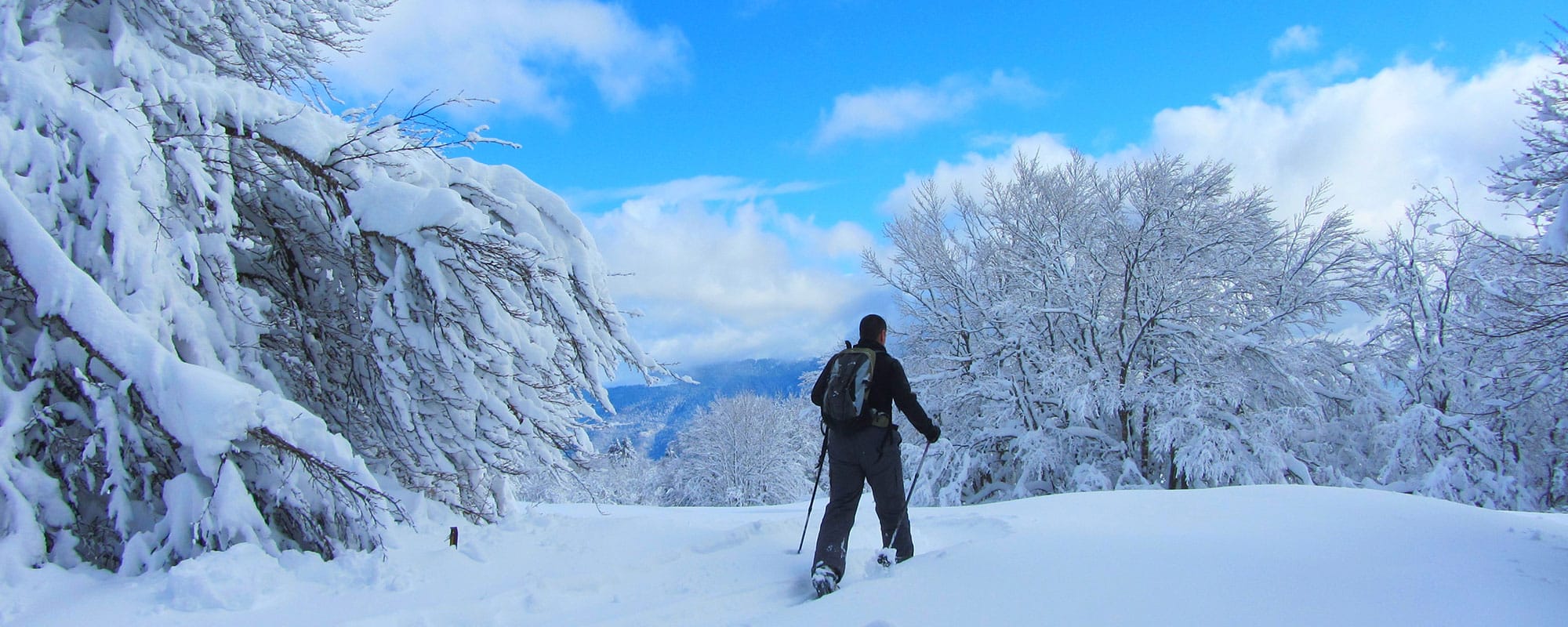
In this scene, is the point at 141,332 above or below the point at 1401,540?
above

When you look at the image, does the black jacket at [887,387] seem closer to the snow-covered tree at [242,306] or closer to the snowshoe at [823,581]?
the snowshoe at [823,581]

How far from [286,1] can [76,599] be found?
3977 mm

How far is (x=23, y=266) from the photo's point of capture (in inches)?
116

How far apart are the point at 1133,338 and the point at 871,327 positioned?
34.3ft

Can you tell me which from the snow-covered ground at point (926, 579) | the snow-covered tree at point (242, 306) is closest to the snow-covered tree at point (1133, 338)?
the snow-covered ground at point (926, 579)

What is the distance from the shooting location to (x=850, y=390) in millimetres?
3811

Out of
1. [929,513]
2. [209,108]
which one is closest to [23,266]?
[209,108]

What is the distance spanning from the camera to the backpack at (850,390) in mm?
3791

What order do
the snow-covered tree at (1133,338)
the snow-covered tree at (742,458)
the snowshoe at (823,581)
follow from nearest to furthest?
1. the snowshoe at (823,581)
2. the snow-covered tree at (1133,338)
3. the snow-covered tree at (742,458)

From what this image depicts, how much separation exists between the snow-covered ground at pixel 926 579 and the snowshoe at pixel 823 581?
0.48ft

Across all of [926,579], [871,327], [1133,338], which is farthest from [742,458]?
[926,579]

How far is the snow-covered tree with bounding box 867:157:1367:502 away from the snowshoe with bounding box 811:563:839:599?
887 centimetres

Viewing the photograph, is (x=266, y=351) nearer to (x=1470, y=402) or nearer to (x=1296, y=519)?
(x=1296, y=519)

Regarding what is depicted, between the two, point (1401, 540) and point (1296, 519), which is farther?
point (1296, 519)
